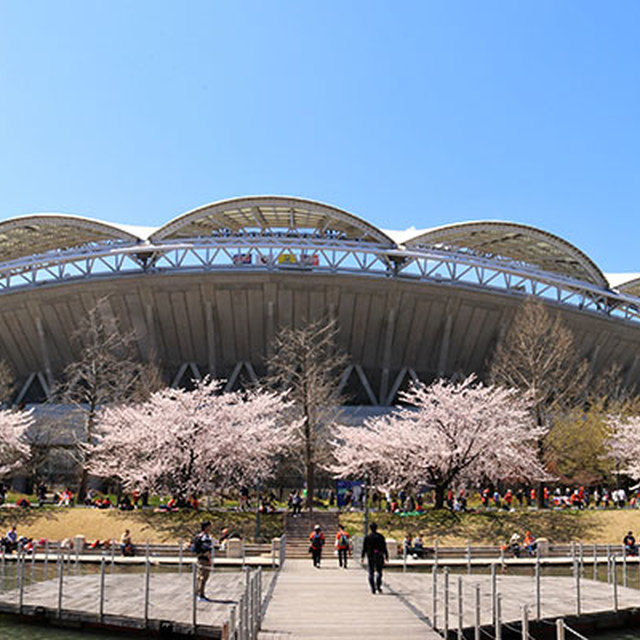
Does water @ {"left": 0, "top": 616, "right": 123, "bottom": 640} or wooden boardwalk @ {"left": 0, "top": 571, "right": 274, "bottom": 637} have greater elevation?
wooden boardwalk @ {"left": 0, "top": 571, "right": 274, "bottom": 637}

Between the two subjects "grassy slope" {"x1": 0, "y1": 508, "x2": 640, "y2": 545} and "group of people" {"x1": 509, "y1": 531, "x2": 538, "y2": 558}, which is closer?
"group of people" {"x1": 509, "y1": 531, "x2": 538, "y2": 558}

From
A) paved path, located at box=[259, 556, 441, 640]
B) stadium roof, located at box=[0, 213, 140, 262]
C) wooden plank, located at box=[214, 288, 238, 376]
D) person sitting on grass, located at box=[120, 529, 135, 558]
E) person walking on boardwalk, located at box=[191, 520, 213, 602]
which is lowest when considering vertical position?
person sitting on grass, located at box=[120, 529, 135, 558]

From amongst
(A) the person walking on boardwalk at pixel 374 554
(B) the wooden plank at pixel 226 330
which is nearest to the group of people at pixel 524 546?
(A) the person walking on boardwalk at pixel 374 554

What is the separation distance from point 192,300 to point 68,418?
14.3 m

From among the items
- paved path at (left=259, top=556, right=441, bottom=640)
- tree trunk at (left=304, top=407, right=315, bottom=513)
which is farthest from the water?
tree trunk at (left=304, top=407, right=315, bottom=513)

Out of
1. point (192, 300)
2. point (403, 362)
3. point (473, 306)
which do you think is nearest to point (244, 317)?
point (192, 300)

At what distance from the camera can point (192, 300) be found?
205ft

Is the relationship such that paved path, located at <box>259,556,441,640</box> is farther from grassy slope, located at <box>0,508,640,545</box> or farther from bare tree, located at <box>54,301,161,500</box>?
bare tree, located at <box>54,301,161,500</box>

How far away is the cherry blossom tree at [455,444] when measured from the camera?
40250 mm

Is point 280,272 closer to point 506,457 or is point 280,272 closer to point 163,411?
point 163,411

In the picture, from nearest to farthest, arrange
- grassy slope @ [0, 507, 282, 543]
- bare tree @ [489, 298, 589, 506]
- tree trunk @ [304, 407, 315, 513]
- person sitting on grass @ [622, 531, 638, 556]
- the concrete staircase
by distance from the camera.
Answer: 1. person sitting on grass @ [622, 531, 638, 556]
2. the concrete staircase
3. grassy slope @ [0, 507, 282, 543]
4. tree trunk @ [304, 407, 315, 513]
5. bare tree @ [489, 298, 589, 506]

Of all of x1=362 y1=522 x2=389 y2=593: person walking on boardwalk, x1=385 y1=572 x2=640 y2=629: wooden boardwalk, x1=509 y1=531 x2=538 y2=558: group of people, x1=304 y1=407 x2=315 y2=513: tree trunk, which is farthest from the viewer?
x1=304 y1=407 x2=315 y2=513: tree trunk

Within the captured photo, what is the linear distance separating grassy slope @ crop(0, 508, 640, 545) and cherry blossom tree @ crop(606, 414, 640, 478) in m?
7.11

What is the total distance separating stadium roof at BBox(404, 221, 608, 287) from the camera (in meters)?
62.3
